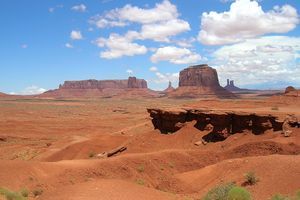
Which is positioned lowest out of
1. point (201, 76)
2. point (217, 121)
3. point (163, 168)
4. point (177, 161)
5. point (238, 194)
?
point (163, 168)

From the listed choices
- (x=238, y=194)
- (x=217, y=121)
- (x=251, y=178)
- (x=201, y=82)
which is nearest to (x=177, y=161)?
(x=217, y=121)

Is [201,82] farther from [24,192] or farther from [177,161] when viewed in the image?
[24,192]

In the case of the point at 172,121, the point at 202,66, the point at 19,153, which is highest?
the point at 202,66

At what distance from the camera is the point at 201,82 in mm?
159125

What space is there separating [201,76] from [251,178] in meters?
146

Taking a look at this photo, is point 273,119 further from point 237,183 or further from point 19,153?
point 19,153

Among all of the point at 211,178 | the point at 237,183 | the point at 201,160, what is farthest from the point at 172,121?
the point at 237,183

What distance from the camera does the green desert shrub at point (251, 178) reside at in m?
14.9

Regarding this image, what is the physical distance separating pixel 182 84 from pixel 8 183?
501 feet

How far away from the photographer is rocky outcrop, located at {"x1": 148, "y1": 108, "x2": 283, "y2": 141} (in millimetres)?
22688

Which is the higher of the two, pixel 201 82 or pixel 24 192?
pixel 201 82

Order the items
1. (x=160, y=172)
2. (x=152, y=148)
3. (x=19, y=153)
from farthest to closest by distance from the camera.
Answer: (x=19, y=153) < (x=152, y=148) < (x=160, y=172)

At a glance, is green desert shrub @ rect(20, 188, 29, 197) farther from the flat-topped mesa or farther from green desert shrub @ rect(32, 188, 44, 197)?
the flat-topped mesa

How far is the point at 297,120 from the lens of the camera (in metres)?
21.5
